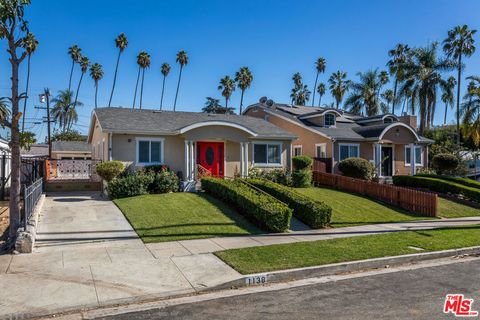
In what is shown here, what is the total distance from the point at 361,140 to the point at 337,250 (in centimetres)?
1934

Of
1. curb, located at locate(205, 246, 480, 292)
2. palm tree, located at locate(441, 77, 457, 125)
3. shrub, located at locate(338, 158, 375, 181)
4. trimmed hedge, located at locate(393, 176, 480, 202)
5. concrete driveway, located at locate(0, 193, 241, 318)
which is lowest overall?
curb, located at locate(205, 246, 480, 292)

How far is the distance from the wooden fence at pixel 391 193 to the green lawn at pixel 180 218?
8.64m

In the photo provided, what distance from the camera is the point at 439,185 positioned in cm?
2167

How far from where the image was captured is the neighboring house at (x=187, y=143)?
1933 centimetres

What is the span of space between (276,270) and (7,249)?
640 centimetres

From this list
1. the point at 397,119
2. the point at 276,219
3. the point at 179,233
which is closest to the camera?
the point at 179,233

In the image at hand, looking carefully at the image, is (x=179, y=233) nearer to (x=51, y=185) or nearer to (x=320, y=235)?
(x=320, y=235)

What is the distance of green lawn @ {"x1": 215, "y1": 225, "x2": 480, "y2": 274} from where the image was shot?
830cm

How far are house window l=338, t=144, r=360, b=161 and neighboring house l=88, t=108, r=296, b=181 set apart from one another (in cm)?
525

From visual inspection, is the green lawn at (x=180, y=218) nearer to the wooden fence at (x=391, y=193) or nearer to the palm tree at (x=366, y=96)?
the wooden fence at (x=391, y=193)

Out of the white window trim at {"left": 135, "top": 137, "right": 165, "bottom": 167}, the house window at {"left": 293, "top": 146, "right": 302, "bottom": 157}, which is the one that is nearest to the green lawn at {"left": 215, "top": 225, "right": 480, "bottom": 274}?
the white window trim at {"left": 135, "top": 137, "right": 165, "bottom": 167}

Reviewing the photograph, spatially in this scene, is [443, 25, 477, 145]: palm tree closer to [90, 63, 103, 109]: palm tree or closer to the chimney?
the chimney

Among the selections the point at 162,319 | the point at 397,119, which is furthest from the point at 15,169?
the point at 397,119

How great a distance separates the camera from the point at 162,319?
18.5 ft
